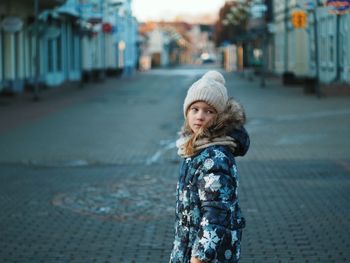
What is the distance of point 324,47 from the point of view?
39344mm

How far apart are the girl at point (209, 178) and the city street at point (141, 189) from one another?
10.7ft

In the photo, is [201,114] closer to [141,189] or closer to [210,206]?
[210,206]

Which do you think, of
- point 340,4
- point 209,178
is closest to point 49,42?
point 340,4

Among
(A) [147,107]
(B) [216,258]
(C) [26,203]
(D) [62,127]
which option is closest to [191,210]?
(B) [216,258]

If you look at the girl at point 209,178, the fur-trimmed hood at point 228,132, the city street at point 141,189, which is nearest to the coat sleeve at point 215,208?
the girl at point 209,178

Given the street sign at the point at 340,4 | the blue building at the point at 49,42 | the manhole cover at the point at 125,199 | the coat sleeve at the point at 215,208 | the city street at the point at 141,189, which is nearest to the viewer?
the coat sleeve at the point at 215,208

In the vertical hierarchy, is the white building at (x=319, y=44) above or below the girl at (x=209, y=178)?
above

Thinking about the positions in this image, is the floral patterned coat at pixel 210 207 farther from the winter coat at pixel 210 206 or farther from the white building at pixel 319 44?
the white building at pixel 319 44

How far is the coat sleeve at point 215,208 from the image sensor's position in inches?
142

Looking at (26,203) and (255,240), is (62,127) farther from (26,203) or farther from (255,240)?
(255,240)

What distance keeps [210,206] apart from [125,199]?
660 centimetres

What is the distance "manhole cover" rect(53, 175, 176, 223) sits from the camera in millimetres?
9242

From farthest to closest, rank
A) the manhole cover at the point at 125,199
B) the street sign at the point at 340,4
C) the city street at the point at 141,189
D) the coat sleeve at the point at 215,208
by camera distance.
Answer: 1. the street sign at the point at 340,4
2. the manhole cover at the point at 125,199
3. the city street at the point at 141,189
4. the coat sleeve at the point at 215,208

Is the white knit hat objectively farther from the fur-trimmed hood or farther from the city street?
the city street
